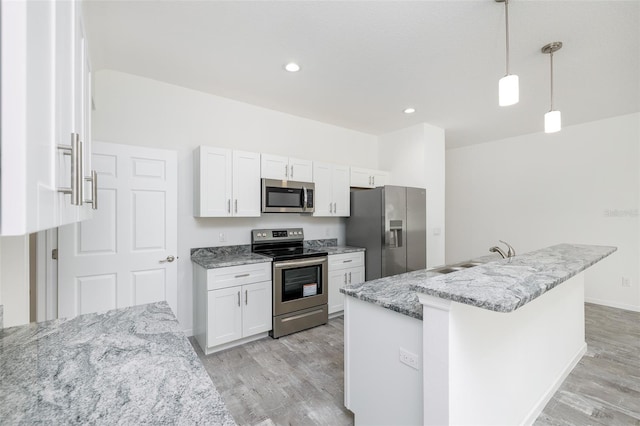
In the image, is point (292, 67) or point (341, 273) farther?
point (341, 273)

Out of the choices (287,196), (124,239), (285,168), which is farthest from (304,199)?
(124,239)

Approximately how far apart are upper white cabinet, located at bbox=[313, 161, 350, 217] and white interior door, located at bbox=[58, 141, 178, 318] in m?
1.75

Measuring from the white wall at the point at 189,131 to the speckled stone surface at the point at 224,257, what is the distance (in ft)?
0.24

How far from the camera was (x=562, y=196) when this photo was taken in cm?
461

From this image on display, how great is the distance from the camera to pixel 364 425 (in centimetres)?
174

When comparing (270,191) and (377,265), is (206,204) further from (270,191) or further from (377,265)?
(377,265)

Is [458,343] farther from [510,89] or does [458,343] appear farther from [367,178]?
[367,178]

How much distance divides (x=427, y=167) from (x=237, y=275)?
322cm

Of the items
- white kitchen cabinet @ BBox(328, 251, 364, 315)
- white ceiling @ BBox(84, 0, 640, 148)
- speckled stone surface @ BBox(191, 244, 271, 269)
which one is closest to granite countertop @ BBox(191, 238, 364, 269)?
speckled stone surface @ BBox(191, 244, 271, 269)

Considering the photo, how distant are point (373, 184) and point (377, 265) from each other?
54.0 inches

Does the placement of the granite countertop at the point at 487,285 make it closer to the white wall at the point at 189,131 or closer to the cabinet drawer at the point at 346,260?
the cabinet drawer at the point at 346,260

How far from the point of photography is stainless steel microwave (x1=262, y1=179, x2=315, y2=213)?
3.37m

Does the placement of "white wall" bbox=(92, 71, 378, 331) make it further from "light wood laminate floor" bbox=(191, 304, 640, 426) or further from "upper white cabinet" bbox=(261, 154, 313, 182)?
"light wood laminate floor" bbox=(191, 304, 640, 426)

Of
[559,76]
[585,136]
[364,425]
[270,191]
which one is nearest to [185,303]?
[270,191]
